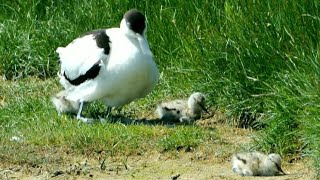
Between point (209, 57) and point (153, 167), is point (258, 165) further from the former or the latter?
point (209, 57)

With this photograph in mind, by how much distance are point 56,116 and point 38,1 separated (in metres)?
3.07

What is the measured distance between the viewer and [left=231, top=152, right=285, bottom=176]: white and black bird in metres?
8.78

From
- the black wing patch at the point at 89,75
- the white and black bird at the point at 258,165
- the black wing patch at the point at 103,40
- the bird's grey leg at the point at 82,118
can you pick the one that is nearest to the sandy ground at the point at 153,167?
the white and black bird at the point at 258,165

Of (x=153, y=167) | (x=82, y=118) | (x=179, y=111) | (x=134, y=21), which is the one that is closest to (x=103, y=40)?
(x=134, y=21)

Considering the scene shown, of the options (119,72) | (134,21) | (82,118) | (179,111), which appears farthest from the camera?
(179,111)

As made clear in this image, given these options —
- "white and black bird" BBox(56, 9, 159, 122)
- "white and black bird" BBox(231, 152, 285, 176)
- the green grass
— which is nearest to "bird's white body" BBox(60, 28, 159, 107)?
"white and black bird" BBox(56, 9, 159, 122)

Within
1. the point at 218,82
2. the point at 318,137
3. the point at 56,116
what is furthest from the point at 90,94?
the point at 318,137

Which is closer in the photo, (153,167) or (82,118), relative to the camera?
(153,167)

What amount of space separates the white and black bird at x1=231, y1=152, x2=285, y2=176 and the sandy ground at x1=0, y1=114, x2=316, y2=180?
0.07 metres

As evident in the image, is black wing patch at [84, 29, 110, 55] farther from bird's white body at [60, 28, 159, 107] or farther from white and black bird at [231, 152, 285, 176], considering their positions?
white and black bird at [231, 152, 285, 176]

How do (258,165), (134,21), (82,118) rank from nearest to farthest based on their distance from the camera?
(258,165) → (134,21) → (82,118)

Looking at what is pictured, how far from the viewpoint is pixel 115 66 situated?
10.5m

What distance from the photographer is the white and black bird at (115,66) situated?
1052 centimetres

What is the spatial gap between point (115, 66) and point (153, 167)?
5.13 feet
